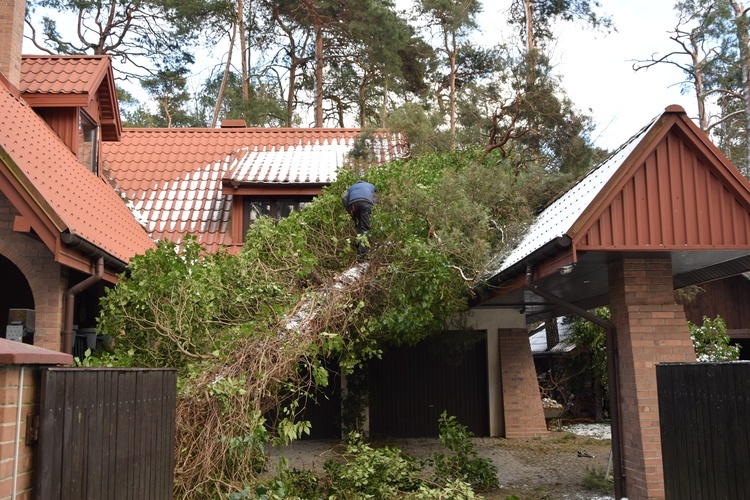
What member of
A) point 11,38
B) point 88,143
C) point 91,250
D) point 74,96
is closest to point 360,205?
point 91,250

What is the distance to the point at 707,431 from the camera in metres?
6.22

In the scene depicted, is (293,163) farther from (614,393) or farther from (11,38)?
(614,393)

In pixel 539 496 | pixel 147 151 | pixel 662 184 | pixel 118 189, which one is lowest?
pixel 539 496

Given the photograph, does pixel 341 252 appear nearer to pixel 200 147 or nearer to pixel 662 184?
pixel 662 184

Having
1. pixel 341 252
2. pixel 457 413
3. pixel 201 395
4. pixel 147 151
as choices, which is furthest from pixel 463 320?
pixel 147 151

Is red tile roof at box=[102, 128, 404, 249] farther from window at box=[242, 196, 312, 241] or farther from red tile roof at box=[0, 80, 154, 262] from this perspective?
red tile roof at box=[0, 80, 154, 262]

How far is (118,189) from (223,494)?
1128cm

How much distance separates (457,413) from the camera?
16.8 meters

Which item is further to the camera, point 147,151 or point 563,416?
point 563,416

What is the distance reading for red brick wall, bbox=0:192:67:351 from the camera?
938cm

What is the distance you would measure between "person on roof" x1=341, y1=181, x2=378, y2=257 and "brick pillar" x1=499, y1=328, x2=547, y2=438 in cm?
707

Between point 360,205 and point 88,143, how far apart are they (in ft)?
21.4

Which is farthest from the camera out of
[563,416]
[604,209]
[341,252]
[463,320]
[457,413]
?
[563,416]

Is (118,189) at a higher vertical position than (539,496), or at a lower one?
higher
